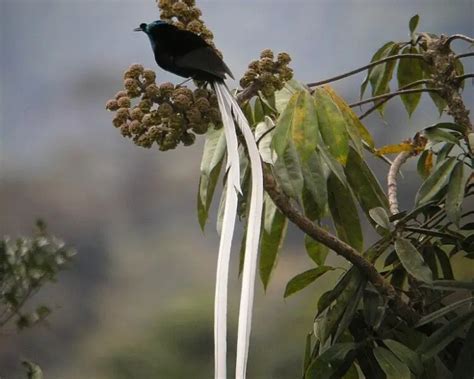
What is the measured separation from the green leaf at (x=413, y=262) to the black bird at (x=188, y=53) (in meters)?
0.32

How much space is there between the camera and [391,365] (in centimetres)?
82

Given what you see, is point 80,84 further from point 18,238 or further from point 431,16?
point 431,16

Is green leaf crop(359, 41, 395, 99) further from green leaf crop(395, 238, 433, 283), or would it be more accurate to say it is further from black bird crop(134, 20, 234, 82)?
black bird crop(134, 20, 234, 82)

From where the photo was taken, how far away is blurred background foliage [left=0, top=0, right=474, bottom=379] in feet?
4.17

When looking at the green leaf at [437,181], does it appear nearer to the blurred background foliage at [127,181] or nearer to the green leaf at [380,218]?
the green leaf at [380,218]

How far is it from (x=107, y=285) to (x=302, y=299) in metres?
0.34

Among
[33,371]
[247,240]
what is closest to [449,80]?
[247,240]

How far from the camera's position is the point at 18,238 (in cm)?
130

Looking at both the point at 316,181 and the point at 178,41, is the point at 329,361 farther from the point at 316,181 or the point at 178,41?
the point at 178,41

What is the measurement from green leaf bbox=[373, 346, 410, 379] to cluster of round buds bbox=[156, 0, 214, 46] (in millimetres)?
390

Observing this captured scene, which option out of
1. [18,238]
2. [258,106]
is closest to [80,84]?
[18,238]

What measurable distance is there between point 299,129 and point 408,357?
0.28m

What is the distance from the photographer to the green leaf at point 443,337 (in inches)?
32.3

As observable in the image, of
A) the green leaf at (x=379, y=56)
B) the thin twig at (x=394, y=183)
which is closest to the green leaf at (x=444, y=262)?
the thin twig at (x=394, y=183)
